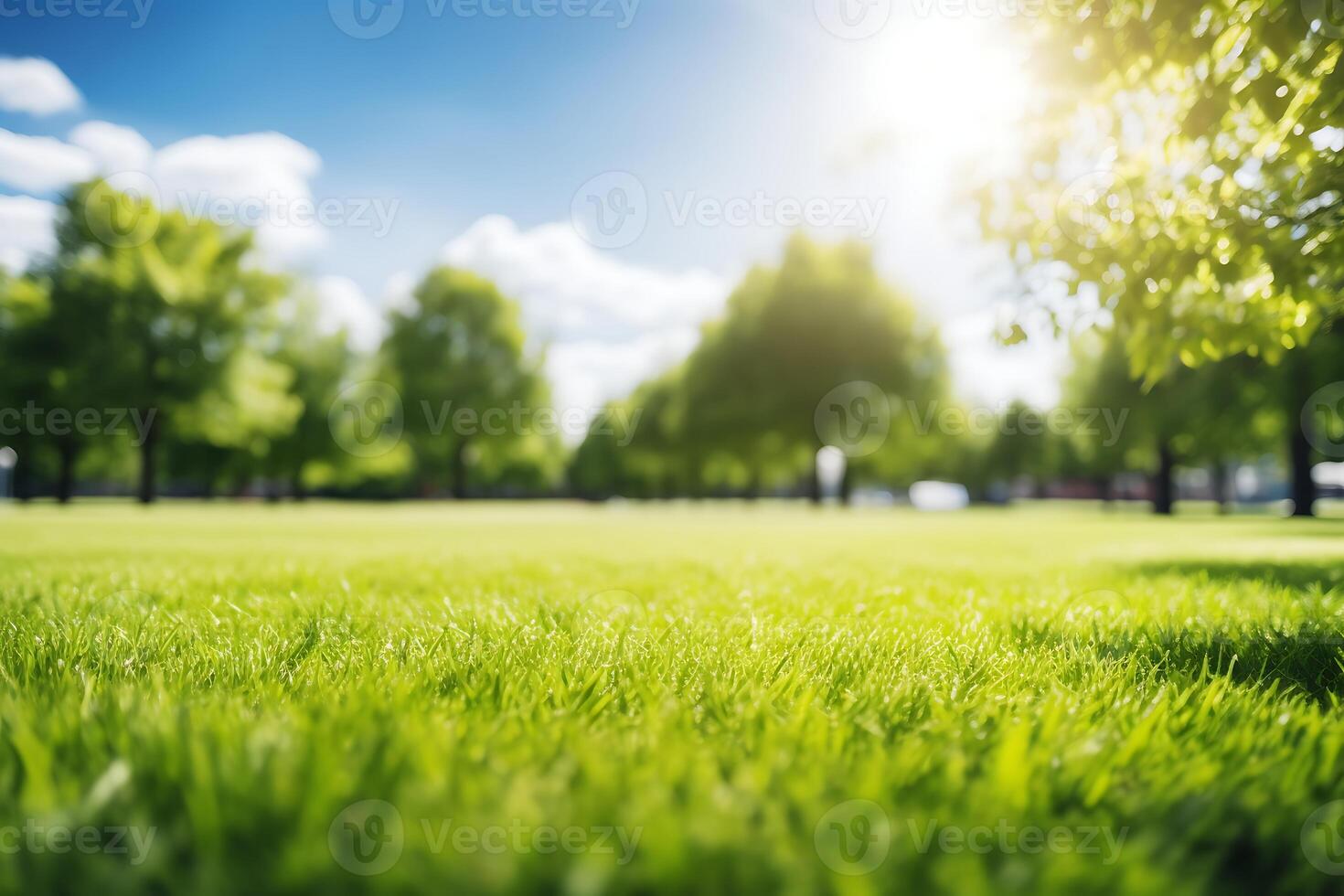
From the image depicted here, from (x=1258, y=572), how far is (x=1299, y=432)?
20.8 metres

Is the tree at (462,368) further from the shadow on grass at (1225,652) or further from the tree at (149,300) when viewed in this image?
the shadow on grass at (1225,652)

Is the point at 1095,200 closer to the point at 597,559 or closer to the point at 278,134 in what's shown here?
the point at 597,559

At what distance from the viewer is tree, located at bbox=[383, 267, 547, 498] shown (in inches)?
1486

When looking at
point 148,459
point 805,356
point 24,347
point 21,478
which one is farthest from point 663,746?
point 21,478

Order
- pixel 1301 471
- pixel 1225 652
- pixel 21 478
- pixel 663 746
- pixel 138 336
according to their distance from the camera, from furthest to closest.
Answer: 1. pixel 21 478
2. pixel 138 336
3. pixel 1301 471
4. pixel 1225 652
5. pixel 663 746

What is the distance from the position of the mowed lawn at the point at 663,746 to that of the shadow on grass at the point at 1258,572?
1.73m

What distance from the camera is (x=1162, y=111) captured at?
500 centimetres

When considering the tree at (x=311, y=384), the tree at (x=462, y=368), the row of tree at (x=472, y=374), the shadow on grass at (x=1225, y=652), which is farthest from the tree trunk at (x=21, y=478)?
the shadow on grass at (x=1225, y=652)

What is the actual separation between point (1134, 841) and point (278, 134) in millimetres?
8426

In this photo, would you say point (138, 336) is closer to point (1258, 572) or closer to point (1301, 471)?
point (1258, 572)

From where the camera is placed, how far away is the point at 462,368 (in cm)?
3847

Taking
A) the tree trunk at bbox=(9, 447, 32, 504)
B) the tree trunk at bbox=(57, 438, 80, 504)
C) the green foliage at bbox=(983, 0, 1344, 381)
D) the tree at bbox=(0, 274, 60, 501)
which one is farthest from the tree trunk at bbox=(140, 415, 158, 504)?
the green foliage at bbox=(983, 0, 1344, 381)

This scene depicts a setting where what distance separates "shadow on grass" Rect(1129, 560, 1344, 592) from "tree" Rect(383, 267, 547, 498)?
3458 cm

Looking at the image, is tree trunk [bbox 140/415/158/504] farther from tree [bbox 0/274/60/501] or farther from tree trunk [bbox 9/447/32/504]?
tree trunk [bbox 9/447/32/504]
